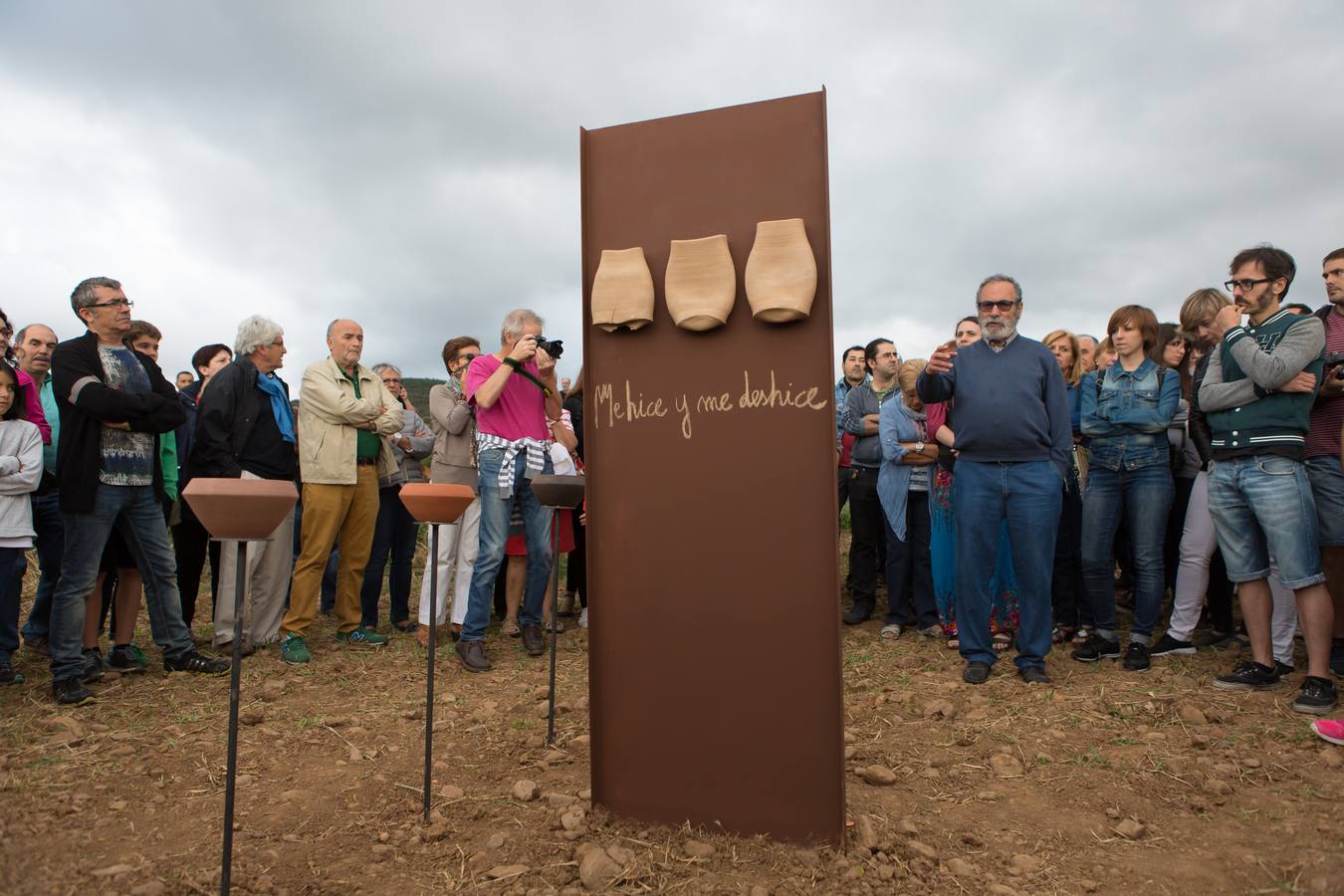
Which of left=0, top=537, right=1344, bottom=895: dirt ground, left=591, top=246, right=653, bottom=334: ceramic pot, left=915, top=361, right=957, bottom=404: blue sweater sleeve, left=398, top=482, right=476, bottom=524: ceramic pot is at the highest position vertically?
left=591, top=246, right=653, bottom=334: ceramic pot

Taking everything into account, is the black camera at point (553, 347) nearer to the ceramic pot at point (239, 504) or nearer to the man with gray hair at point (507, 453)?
the man with gray hair at point (507, 453)

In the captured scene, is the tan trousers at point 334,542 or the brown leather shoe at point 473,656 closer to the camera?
the brown leather shoe at point 473,656

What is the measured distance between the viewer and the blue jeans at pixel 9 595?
413 centimetres

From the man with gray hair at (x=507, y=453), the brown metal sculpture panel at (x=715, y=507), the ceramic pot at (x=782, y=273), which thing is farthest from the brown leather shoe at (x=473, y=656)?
the ceramic pot at (x=782, y=273)

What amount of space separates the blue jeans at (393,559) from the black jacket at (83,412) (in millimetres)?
1958

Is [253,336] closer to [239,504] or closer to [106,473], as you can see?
[106,473]

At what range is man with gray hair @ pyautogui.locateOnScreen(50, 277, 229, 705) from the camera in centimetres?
412

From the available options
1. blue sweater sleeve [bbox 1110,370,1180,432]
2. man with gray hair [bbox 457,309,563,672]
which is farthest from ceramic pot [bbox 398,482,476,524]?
blue sweater sleeve [bbox 1110,370,1180,432]

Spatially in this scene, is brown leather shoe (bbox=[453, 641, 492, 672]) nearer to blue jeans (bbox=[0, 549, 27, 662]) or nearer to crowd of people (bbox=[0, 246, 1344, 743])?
crowd of people (bbox=[0, 246, 1344, 743])

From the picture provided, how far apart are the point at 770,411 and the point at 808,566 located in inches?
18.6

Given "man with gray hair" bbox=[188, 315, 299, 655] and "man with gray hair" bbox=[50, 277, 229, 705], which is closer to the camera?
"man with gray hair" bbox=[50, 277, 229, 705]

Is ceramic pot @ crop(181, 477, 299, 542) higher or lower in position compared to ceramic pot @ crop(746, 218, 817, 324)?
lower

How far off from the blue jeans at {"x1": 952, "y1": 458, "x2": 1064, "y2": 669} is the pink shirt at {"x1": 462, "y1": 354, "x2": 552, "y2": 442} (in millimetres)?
2440

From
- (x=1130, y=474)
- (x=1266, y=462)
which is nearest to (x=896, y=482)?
(x=1130, y=474)
